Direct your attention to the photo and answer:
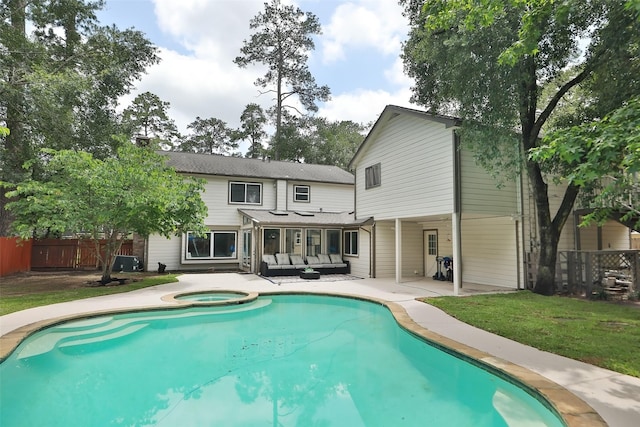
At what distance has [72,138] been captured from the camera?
51.1 feet

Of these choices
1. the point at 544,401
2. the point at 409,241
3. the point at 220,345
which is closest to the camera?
the point at 544,401

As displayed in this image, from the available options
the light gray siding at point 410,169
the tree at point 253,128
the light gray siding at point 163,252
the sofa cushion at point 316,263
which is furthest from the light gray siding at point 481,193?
the tree at point 253,128

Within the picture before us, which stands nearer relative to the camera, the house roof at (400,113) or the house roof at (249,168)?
the house roof at (400,113)

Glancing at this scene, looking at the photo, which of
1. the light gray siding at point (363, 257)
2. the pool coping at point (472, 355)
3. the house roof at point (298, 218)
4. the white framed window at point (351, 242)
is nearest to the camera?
the pool coping at point (472, 355)

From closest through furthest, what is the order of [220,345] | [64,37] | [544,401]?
[544,401], [220,345], [64,37]

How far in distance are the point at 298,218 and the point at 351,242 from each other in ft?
9.32

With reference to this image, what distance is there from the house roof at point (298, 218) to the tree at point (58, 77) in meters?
8.21

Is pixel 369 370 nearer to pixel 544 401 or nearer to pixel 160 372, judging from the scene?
pixel 544 401

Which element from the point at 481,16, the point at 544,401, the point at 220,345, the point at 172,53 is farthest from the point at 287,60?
the point at 544,401

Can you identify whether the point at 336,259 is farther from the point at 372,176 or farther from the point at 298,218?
the point at 372,176

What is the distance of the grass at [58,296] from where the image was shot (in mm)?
8722

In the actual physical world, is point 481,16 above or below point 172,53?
below

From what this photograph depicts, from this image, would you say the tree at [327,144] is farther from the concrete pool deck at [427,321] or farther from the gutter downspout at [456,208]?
the gutter downspout at [456,208]

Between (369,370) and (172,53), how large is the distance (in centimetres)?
2017
